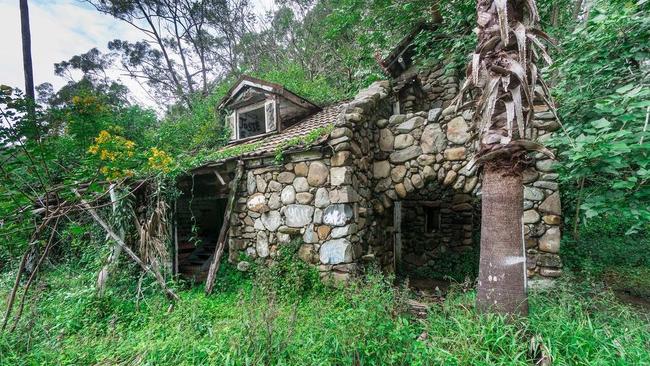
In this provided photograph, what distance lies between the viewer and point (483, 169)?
2.70m

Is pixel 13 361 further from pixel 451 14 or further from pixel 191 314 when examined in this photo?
pixel 451 14

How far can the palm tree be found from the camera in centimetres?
244

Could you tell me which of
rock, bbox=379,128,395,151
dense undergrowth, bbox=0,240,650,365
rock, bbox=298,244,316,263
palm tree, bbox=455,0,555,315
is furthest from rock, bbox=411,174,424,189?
palm tree, bbox=455,0,555,315

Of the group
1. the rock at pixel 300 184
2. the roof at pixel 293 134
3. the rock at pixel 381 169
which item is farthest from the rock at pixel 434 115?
the rock at pixel 300 184

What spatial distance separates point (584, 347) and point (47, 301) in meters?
6.63

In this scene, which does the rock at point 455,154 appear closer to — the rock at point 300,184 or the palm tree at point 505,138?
the palm tree at point 505,138

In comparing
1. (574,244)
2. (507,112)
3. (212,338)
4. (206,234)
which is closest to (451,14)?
(507,112)

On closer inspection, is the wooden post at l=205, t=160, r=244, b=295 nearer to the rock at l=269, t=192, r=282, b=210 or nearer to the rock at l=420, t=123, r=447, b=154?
the rock at l=269, t=192, r=282, b=210

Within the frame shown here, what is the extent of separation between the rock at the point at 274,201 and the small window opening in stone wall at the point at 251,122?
3023 millimetres

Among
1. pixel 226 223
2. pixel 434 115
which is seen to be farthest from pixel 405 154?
pixel 226 223

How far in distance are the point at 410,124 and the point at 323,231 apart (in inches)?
94.6

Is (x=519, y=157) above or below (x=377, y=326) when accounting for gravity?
above

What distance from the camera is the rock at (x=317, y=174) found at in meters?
4.66

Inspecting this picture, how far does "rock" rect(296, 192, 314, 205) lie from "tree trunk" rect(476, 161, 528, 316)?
2785mm
